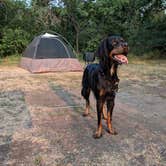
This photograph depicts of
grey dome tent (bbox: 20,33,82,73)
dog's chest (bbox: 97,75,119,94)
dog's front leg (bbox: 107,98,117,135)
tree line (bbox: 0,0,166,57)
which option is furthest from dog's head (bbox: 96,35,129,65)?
tree line (bbox: 0,0,166,57)

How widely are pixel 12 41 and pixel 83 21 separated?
4.31 meters

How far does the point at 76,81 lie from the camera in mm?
6809

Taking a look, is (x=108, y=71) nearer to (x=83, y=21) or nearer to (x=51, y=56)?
(x=51, y=56)

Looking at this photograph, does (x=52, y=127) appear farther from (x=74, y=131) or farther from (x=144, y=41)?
(x=144, y=41)

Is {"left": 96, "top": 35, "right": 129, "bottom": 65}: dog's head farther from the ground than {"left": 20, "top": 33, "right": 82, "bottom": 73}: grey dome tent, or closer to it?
farther from the ground

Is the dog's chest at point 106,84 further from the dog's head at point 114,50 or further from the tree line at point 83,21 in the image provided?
the tree line at point 83,21

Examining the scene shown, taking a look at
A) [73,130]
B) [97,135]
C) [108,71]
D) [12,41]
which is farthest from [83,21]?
[97,135]

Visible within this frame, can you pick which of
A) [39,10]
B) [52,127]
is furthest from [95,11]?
[52,127]

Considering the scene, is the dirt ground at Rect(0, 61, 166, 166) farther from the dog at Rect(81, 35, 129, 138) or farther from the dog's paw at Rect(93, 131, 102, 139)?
the dog at Rect(81, 35, 129, 138)

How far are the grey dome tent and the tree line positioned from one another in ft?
16.6

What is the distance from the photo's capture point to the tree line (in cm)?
1369

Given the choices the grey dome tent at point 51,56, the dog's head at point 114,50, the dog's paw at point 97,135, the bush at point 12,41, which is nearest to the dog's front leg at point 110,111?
the dog's paw at point 97,135

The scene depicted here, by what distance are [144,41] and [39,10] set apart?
6.39 metres

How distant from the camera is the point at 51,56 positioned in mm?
8906
